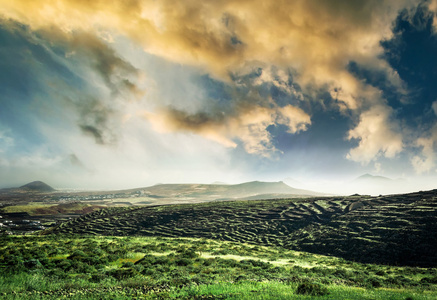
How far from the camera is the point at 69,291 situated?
11156mm

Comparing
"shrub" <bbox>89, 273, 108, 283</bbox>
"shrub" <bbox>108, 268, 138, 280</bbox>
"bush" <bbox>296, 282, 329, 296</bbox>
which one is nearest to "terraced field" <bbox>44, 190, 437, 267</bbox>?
"bush" <bbox>296, 282, 329, 296</bbox>

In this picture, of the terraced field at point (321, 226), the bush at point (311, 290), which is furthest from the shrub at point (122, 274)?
the terraced field at point (321, 226)

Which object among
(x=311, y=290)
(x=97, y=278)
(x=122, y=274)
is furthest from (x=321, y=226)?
(x=97, y=278)

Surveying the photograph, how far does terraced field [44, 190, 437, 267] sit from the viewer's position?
128 ft

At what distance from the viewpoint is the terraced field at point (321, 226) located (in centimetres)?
3913

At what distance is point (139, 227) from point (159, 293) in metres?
75.5

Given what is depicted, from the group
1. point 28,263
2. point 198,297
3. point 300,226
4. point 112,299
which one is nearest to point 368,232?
point 300,226

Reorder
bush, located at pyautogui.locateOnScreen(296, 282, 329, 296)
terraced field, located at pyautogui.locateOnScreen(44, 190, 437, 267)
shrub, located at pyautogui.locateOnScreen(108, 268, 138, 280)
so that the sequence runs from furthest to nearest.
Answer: terraced field, located at pyautogui.locateOnScreen(44, 190, 437, 267) → shrub, located at pyautogui.locateOnScreen(108, 268, 138, 280) → bush, located at pyautogui.locateOnScreen(296, 282, 329, 296)

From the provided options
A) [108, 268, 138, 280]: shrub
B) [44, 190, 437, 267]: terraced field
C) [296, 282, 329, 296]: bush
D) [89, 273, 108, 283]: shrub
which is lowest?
[44, 190, 437, 267]: terraced field

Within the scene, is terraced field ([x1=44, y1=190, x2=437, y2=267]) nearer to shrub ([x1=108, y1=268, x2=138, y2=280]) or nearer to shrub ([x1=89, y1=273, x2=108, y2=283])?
shrub ([x1=108, y1=268, x2=138, y2=280])

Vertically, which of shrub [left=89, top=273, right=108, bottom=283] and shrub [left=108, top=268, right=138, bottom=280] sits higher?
shrub [left=89, top=273, right=108, bottom=283]

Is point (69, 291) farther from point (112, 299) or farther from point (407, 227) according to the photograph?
point (407, 227)

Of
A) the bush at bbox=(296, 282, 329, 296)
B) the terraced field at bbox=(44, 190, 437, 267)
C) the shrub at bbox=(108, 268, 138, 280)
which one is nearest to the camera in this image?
the bush at bbox=(296, 282, 329, 296)

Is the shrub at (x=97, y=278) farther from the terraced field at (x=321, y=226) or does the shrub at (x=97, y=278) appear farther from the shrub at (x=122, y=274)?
the terraced field at (x=321, y=226)
